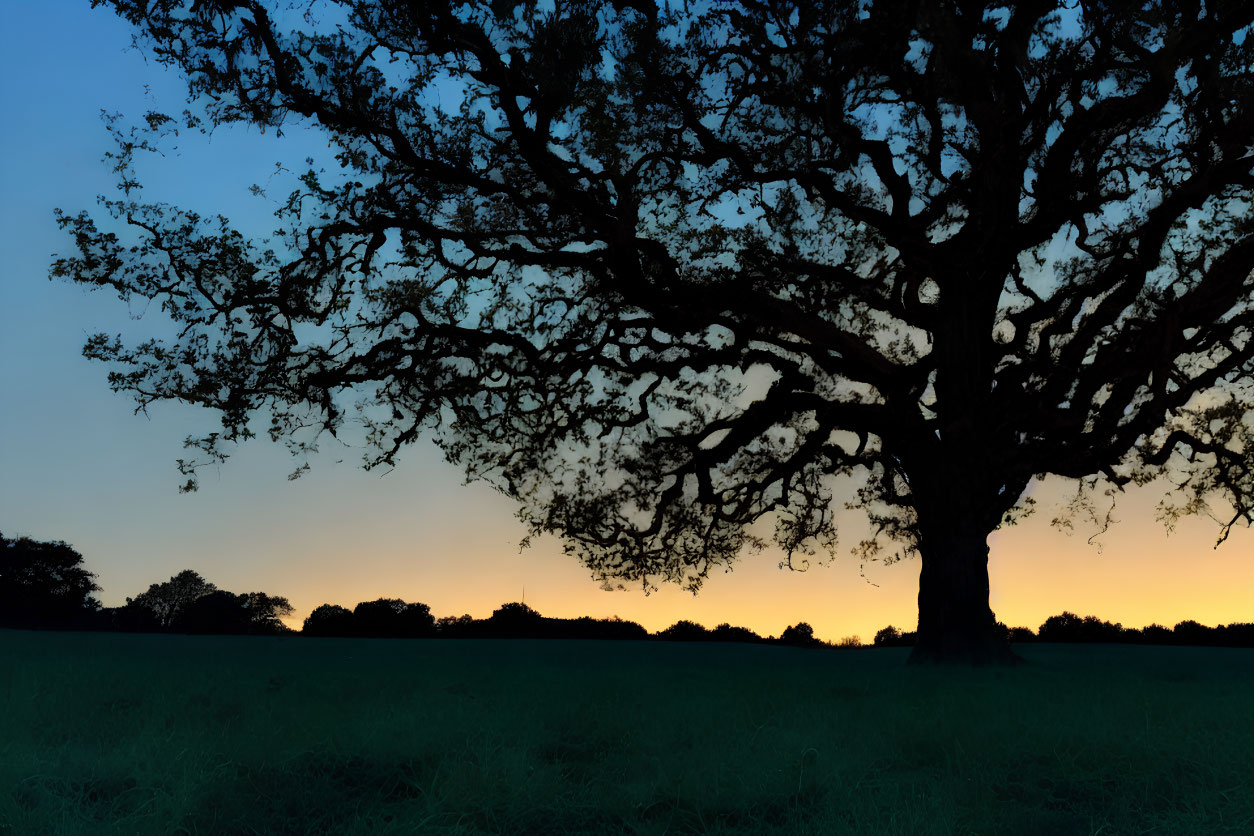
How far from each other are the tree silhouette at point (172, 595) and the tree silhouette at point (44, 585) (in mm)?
2381

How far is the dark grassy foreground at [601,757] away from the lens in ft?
17.6

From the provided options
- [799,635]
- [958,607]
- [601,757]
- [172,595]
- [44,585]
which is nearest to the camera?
[601,757]

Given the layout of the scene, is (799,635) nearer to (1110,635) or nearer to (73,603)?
(1110,635)

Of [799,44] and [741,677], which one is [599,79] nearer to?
[799,44]

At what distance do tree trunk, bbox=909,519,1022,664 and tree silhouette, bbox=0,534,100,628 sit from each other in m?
40.4

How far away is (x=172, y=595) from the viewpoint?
4888cm

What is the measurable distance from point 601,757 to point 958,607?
12.4m

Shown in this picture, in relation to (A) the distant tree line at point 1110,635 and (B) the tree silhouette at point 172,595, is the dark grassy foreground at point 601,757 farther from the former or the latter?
(B) the tree silhouette at point 172,595

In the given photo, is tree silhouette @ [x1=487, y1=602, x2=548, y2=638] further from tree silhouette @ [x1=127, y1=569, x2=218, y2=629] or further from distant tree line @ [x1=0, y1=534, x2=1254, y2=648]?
tree silhouette @ [x1=127, y1=569, x2=218, y2=629]

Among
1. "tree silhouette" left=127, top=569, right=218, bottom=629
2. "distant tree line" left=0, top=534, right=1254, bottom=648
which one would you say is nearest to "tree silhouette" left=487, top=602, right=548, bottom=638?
"distant tree line" left=0, top=534, right=1254, bottom=648

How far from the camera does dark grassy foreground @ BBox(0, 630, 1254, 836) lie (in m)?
A: 5.35

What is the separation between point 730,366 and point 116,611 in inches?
1487

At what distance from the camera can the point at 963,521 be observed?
17.7 m

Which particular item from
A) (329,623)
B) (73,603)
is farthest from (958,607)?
(73,603)
